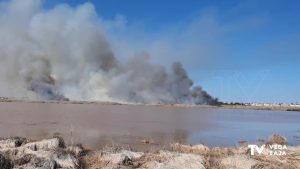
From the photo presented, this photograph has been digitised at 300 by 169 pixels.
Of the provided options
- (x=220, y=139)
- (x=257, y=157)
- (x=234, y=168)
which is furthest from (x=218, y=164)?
(x=220, y=139)

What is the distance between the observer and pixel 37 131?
78.5 feet

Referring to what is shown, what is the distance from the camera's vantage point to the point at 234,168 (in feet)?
35.3

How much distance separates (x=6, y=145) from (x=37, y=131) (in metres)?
11.7

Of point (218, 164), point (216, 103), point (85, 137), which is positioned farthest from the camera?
point (216, 103)

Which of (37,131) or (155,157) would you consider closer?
(155,157)

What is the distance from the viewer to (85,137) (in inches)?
854

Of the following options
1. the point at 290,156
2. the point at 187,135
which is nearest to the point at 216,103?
the point at 187,135

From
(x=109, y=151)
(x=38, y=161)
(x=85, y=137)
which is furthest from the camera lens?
(x=85, y=137)

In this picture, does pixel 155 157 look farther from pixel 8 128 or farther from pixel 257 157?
pixel 8 128

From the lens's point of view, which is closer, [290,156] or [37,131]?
[290,156]

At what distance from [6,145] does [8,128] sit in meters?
13.2

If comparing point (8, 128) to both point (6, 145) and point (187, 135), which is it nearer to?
point (187, 135)

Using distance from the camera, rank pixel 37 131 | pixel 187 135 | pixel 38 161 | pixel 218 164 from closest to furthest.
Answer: pixel 38 161 → pixel 218 164 → pixel 37 131 → pixel 187 135

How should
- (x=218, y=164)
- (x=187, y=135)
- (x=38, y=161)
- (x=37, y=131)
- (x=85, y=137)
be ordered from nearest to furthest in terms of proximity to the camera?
1. (x=38, y=161)
2. (x=218, y=164)
3. (x=85, y=137)
4. (x=37, y=131)
5. (x=187, y=135)
